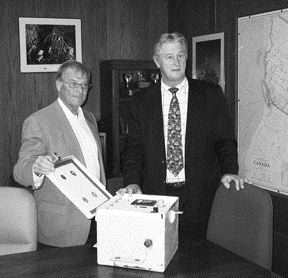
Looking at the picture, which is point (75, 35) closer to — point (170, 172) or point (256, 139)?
point (256, 139)

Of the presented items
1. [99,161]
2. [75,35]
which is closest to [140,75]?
[75,35]

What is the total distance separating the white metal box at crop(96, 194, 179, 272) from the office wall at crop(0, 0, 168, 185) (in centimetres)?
289

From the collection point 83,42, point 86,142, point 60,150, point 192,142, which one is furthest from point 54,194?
point 83,42

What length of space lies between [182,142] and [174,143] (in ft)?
0.15

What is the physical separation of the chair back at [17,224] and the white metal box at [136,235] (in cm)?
50

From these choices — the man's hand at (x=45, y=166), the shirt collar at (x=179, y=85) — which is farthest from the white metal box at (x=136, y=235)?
the shirt collar at (x=179, y=85)

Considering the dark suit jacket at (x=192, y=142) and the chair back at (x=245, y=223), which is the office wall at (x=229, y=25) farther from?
the chair back at (x=245, y=223)

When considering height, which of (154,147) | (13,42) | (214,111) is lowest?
(154,147)

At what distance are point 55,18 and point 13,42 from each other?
0.47 meters

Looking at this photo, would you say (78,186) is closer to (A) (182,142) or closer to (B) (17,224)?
(B) (17,224)

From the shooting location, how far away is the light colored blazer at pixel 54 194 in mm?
2568

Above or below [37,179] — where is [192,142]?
above

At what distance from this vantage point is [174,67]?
2611mm

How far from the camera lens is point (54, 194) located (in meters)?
2.62
